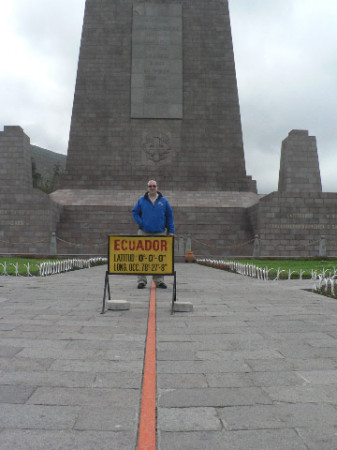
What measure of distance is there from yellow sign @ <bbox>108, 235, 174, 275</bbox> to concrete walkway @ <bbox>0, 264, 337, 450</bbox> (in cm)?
69

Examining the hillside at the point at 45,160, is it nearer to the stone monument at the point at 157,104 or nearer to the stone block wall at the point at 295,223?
the stone monument at the point at 157,104

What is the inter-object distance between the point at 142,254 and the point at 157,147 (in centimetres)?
2459

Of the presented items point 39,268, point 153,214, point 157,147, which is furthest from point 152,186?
point 157,147

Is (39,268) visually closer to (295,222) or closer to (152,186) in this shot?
(152,186)

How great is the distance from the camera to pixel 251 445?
1930 mm

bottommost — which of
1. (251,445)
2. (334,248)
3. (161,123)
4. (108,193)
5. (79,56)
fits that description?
(251,445)

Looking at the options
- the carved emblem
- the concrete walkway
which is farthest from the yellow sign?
the carved emblem

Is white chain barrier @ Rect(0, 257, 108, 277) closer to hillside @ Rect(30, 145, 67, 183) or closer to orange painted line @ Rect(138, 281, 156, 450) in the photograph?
orange painted line @ Rect(138, 281, 156, 450)

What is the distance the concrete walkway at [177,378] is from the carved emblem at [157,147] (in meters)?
24.9

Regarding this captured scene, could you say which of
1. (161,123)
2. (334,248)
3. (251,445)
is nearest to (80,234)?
(161,123)

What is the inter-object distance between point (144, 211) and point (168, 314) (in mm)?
3024

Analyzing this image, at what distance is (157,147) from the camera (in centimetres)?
3014

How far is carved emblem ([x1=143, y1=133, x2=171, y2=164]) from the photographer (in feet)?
98.5

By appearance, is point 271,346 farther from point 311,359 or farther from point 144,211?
point 144,211
